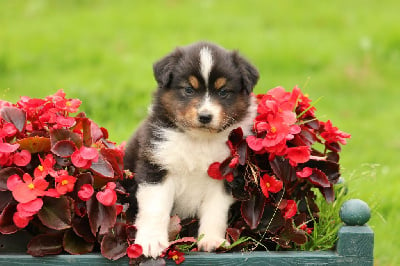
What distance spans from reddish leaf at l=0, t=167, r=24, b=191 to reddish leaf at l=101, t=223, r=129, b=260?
0.63 metres

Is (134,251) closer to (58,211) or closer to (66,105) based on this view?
(58,211)

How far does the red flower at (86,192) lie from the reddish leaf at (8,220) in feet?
1.26

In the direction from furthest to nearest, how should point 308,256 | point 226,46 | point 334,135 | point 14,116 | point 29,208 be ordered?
Result: point 226,46 → point 334,135 → point 14,116 → point 308,256 → point 29,208

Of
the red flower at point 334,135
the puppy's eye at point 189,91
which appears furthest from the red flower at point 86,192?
the red flower at point 334,135

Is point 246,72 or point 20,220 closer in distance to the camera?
point 20,220

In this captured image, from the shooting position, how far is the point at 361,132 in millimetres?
9141

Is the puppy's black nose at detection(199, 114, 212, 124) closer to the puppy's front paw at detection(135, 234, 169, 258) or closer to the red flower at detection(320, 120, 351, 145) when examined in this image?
the puppy's front paw at detection(135, 234, 169, 258)

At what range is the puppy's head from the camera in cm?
429

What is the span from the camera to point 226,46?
1083 cm

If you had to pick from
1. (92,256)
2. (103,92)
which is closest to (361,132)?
(103,92)

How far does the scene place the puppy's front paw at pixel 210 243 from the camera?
4141 millimetres

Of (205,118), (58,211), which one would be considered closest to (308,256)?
(205,118)

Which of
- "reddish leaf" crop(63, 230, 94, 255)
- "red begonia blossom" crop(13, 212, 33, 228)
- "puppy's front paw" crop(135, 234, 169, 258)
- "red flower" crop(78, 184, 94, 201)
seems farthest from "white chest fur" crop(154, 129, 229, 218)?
"red begonia blossom" crop(13, 212, 33, 228)

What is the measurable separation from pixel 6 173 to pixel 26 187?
A: 185mm
